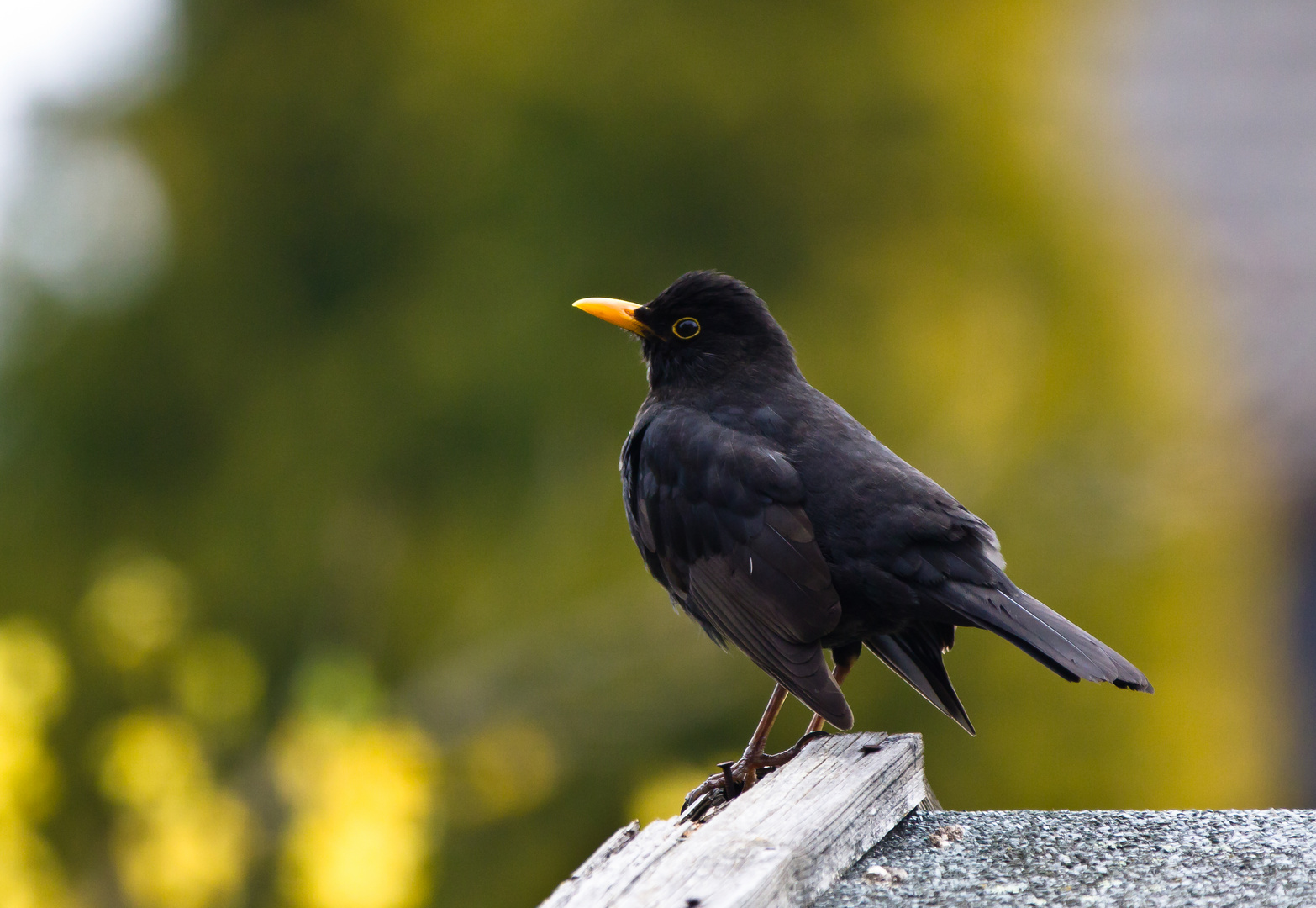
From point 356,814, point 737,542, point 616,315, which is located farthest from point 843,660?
point 356,814

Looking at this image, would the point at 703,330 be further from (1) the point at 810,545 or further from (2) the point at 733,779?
(2) the point at 733,779

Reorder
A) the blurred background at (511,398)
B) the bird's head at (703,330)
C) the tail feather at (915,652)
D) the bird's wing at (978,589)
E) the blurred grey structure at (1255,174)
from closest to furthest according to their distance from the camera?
1. the bird's wing at (978,589)
2. the tail feather at (915,652)
3. the bird's head at (703,330)
4. the blurred background at (511,398)
5. the blurred grey structure at (1255,174)

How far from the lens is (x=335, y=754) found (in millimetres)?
5410

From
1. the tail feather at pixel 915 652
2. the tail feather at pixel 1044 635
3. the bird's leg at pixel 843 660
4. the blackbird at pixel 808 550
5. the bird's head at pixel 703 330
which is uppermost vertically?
the bird's head at pixel 703 330

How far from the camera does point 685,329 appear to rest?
3898 mm

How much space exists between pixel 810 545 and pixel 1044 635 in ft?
1.95

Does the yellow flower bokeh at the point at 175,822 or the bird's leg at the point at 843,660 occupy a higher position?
the bird's leg at the point at 843,660

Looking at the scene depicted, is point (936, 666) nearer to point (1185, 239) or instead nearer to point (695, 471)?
point (695, 471)

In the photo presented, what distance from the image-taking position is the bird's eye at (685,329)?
389 cm

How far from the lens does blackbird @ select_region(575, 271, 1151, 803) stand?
9.89ft

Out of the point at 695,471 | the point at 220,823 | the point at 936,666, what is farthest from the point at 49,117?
the point at 936,666

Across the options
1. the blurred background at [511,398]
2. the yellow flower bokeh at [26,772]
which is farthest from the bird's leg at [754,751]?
the yellow flower bokeh at [26,772]

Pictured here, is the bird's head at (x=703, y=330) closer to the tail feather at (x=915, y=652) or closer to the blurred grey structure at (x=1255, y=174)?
the tail feather at (x=915, y=652)

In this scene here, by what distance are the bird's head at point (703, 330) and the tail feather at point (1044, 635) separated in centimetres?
102
